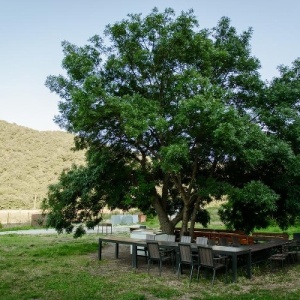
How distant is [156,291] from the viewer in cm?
847

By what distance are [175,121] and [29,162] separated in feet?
188

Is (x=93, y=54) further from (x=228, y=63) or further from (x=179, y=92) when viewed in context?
(x=228, y=63)

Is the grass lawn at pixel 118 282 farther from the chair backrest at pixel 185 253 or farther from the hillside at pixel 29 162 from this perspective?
the hillside at pixel 29 162

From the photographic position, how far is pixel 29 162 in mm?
64375

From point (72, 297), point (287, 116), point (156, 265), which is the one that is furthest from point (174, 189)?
point (72, 297)

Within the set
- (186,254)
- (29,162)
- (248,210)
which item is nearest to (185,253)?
(186,254)

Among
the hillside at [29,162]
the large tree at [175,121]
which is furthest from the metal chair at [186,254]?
the hillside at [29,162]

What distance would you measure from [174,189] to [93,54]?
6917mm

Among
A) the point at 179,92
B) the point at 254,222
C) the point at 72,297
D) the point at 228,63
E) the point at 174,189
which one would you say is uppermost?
the point at 228,63

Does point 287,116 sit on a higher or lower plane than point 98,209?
higher

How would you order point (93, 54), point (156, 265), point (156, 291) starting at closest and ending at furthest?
1. point (156, 291)
2. point (156, 265)
3. point (93, 54)

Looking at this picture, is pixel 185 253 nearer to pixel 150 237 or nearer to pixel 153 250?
pixel 153 250

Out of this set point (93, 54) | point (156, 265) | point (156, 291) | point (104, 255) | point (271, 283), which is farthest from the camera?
point (104, 255)

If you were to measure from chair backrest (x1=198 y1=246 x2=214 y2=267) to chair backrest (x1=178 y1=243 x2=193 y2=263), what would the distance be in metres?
0.39
